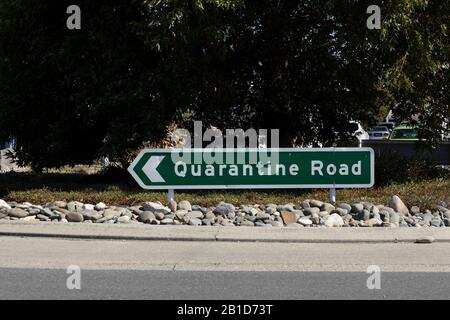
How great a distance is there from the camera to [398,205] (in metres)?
11.1

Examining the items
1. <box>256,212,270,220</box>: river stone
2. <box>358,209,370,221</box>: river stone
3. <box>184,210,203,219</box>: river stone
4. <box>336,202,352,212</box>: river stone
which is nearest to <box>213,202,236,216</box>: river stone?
<box>184,210,203,219</box>: river stone

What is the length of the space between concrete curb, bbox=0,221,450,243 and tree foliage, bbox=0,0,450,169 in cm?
319

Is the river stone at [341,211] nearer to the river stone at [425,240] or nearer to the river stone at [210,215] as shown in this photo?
the river stone at [425,240]

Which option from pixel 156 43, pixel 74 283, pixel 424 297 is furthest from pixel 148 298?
pixel 156 43

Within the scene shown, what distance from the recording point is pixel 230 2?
11.3 metres

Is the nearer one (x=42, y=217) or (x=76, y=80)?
(x=42, y=217)

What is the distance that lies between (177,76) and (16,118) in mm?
4348

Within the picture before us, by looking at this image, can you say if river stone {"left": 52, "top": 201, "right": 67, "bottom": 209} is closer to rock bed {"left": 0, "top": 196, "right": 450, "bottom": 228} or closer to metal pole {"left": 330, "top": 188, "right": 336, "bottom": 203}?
rock bed {"left": 0, "top": 196, "right": 450, "bottom": 228}

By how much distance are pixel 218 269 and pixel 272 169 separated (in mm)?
4341

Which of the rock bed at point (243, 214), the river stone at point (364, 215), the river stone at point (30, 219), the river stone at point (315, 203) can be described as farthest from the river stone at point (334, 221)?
the river stone at point (30, 219)

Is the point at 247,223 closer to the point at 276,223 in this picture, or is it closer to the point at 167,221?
the point at 276,223

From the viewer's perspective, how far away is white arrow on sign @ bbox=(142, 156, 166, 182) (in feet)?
37.4

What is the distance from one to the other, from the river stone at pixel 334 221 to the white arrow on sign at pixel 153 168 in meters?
3.13

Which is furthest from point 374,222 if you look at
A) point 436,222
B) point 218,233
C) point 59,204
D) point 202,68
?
point 59,204
